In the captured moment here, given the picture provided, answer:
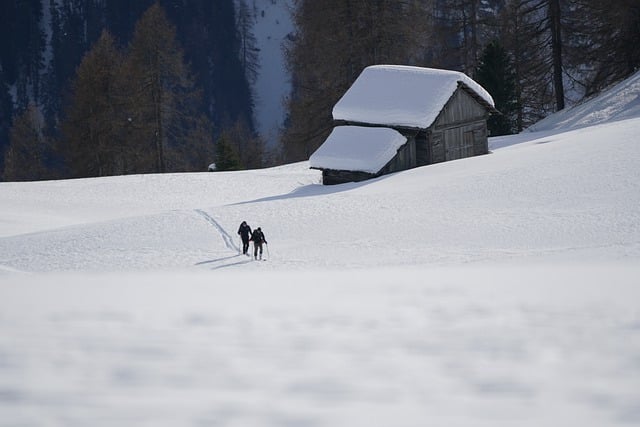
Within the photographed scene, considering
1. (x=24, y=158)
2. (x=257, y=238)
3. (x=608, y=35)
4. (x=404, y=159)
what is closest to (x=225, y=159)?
(x=404, y=159)

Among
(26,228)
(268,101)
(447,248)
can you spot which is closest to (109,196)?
(26,228)

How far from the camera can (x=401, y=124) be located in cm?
3158

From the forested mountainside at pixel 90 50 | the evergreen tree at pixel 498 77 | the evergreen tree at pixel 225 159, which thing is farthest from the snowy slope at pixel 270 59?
the evergreen tree at pixel 498 77

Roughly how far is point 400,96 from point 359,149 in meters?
3.80

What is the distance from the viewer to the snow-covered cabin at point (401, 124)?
101 ft

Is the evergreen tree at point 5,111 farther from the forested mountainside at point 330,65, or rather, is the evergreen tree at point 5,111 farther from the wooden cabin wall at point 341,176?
the wooden cabin wall at point 341,176

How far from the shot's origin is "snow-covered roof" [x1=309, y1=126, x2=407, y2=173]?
3027 centimetres

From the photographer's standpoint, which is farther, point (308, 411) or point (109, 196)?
point (109, 196)

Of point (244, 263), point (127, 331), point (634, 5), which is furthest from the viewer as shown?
point (634, 5)

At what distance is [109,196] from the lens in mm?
32125

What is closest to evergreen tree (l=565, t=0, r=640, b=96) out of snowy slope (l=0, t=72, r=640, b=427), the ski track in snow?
the ski track in snow

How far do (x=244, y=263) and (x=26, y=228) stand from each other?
35.4ft

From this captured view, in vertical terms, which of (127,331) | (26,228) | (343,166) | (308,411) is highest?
(343,166)

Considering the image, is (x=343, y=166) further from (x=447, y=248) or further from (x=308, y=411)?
(x=308, y=411)
